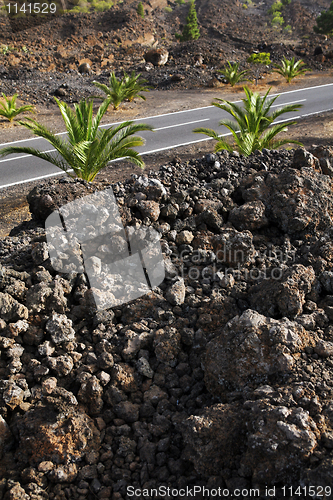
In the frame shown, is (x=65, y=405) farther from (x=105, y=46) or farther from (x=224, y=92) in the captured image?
(x=105, y=46)

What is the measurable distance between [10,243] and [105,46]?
23.3 metres

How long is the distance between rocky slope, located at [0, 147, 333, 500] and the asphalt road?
17.5ft

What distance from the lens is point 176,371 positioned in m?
3.31

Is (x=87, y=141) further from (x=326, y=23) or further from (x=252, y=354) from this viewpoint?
(x=326, y=23)

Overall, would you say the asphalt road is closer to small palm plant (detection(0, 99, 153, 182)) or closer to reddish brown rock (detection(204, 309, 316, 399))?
small palm plant (detection(0, 99, 153, 182))

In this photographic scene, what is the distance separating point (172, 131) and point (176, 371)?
10.4 m

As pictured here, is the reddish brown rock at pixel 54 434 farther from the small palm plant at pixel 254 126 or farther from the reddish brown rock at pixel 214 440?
the small palm plant at pixel 254 126

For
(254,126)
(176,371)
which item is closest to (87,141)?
(254,126)

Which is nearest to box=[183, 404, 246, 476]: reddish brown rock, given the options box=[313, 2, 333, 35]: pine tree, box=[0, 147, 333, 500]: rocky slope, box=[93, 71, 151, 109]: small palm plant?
box=[0, 147, 333, 500]: rocky slope

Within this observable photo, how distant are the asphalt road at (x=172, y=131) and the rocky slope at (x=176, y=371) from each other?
5.34 metres

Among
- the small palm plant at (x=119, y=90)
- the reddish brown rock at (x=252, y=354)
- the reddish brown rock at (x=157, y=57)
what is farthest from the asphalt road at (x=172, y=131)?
the reddish brown rock at (x=252, y=354)

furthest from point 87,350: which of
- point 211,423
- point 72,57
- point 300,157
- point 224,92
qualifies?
point 72,57

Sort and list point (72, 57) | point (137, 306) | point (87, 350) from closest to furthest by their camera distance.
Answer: point (87, 350) < point (137, 306) < point (72, 57)

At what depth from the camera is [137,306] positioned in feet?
12.5
